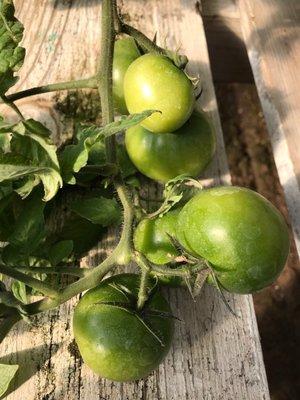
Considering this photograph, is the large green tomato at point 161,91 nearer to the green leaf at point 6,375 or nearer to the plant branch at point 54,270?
the plant branch at point 54,270

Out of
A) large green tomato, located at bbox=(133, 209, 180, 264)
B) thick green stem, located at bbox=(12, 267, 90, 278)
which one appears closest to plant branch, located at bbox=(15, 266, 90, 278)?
thick green stem, located at bbox=(12, 267, 90, 278)

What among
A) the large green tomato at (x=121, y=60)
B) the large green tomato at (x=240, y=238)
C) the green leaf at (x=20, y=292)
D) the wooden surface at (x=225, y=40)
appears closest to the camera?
the large green tomato at (x=240, y=238)

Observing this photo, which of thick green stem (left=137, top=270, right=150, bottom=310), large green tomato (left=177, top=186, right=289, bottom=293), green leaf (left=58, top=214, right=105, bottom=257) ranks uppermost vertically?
large green tomato (left=177, top=186, right=289, bottom=293)

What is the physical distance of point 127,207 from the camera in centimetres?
105

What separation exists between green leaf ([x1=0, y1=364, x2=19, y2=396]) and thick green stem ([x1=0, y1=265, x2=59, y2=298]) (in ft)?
0.49

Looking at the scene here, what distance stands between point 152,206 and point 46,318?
0.35 metres

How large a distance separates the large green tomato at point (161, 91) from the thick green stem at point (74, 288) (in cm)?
30

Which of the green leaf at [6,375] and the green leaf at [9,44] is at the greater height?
the green leaf at [9,44]

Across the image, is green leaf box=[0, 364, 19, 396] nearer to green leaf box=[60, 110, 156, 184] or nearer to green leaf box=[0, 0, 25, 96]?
green leaf box=[60, 110, 156, 184]

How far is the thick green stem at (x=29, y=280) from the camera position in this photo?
34.9 inches

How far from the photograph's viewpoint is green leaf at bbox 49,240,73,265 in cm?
104

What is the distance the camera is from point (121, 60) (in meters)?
1.22

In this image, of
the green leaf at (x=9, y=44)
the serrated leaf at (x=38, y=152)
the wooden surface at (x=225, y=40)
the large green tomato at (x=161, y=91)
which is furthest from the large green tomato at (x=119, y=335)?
the wooden surface at (x=225, y=40)

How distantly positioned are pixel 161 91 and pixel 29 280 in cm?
46
